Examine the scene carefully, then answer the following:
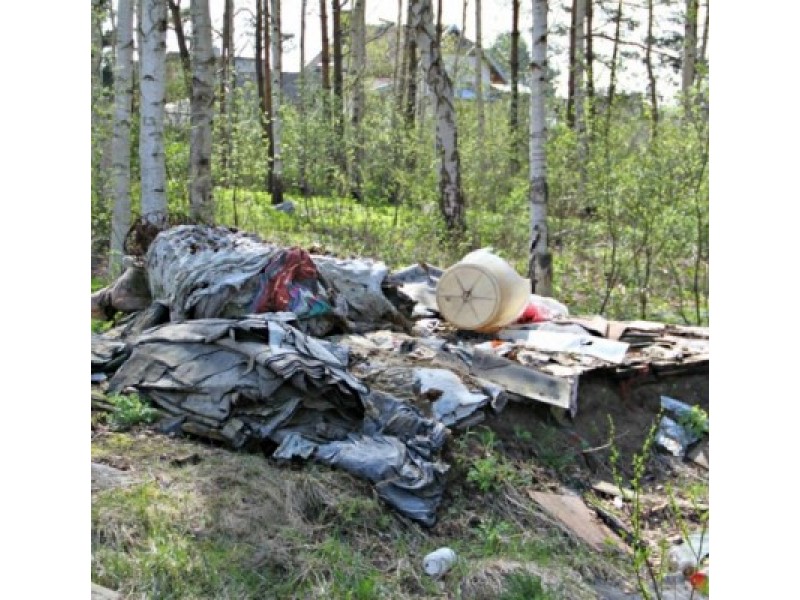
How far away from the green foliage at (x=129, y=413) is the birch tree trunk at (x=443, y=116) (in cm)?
708

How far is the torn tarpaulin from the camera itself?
14.3 ft

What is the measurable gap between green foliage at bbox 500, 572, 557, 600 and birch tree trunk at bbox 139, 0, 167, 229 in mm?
5744

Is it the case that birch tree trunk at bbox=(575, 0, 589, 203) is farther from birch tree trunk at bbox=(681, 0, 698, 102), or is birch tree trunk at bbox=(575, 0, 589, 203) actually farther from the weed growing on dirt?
the weed growing on dirt

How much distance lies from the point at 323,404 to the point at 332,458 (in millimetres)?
347

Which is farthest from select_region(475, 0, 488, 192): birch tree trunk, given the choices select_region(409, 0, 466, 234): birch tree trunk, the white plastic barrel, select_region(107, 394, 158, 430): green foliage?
select_region(107, 394, 158, 430): green foliage

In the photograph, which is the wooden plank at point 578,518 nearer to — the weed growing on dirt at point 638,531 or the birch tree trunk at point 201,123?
the weed growing on dirt at point 638,531

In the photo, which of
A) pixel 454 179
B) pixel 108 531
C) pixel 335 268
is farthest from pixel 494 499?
pixel 454 179

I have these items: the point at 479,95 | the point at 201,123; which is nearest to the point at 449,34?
the point at 479,95

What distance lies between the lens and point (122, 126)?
32.8ft

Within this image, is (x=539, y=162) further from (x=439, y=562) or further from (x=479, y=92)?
(x=479, y=92)

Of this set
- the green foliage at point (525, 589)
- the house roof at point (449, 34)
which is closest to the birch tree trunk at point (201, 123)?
the green foliage at point (525, 589)

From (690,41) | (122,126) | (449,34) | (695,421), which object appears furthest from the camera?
(449,34)

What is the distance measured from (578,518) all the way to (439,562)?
1073 mm
